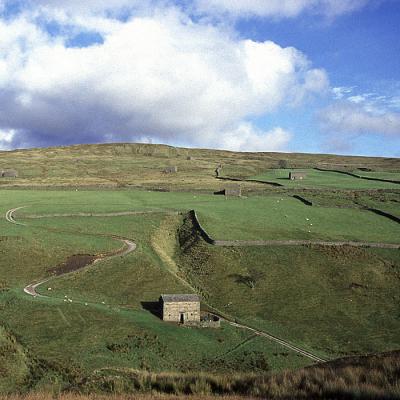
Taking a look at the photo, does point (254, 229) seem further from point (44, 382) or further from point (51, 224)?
point (44, 382)

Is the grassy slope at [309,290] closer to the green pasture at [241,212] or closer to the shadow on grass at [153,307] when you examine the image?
the green pasture at [241,212]

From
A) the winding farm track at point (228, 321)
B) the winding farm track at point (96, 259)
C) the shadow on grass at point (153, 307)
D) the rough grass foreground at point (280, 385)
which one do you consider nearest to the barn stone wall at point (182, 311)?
the shadow on grass at point (153, 307)

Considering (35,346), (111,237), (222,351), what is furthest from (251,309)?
(111,237)

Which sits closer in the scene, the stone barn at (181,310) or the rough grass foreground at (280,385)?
the rough grass foreground at (280,385)

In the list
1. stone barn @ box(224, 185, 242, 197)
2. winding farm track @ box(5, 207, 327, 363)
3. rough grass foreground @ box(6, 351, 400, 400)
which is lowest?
winding farm track @ box(5, 207, 327, 363)

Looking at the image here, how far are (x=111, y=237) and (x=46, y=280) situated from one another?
1524 centimetres

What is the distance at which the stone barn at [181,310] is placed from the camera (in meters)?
38.7

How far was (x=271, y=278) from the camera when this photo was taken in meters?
47.7

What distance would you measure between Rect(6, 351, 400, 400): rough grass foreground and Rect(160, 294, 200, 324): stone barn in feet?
52.8

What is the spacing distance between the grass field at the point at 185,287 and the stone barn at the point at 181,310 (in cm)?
109

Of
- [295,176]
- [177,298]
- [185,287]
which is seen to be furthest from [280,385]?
[295,176]

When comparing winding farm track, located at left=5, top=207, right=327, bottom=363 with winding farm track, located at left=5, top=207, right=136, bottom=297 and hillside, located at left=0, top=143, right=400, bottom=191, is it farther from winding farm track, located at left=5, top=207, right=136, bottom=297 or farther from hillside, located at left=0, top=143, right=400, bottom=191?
hillside, located at left=0, top=143, right=400, bottom=191

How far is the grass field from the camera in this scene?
31.0 m

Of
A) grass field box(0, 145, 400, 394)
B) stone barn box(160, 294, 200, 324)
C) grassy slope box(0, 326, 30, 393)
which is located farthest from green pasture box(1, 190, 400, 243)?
grassy slope box(0, 326, 30, 393)
